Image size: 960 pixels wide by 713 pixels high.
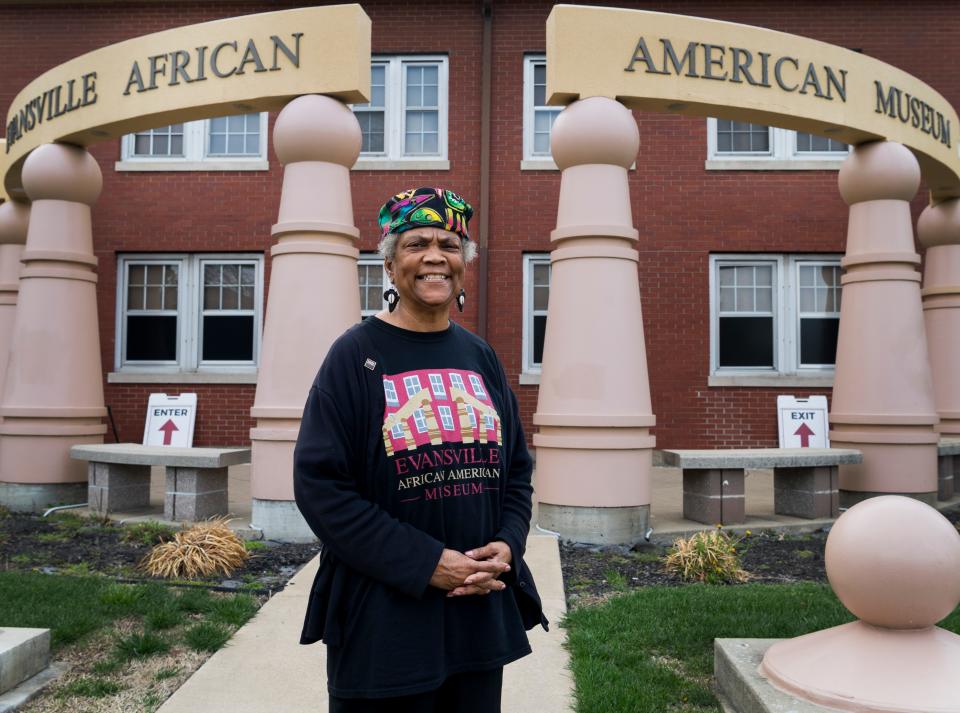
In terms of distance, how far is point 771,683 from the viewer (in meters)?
3.35

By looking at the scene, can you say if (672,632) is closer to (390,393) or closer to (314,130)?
(390,393)

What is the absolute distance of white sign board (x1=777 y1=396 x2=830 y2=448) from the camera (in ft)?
41.6

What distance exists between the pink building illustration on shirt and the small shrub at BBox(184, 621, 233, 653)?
276 centimetres

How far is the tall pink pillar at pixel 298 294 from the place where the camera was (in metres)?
7.07

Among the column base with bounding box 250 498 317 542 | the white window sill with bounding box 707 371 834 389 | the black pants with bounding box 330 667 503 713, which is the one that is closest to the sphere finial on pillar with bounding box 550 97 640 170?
the column base with bounding box 250 498 317 542

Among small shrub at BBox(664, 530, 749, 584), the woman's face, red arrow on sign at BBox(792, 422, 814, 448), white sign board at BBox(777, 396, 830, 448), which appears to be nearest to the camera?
the woman's face

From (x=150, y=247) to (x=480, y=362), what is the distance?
12.1 m

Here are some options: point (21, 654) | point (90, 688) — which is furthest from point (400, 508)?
point (21, 654)

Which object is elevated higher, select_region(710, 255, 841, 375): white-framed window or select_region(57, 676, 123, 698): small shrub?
select_region(710, 255, 841, 375): white-framed window

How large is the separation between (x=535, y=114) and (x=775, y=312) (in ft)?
15.7

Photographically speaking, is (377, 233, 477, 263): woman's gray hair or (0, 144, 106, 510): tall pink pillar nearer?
(377, 233, 477, 263): woman's gray hair

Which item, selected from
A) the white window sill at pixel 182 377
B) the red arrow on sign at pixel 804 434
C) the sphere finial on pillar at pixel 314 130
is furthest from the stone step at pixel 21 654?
the red arrow on sign at pixel 804 434

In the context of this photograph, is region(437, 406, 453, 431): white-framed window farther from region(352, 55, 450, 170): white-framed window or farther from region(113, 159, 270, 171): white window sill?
region(113, 159, 270, 171): white window sill

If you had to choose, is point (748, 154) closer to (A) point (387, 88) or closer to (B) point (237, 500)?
(A) point (387, 88)
